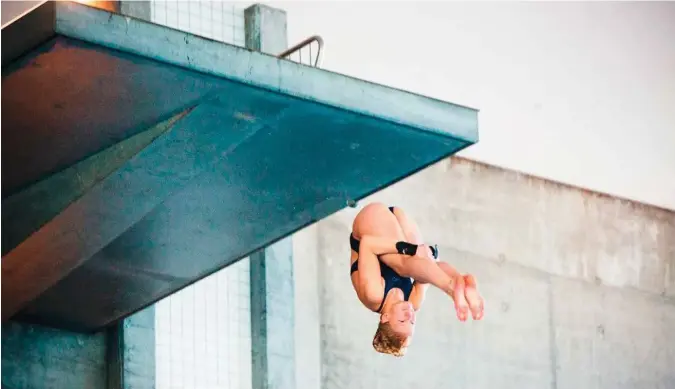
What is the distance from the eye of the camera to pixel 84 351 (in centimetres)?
905

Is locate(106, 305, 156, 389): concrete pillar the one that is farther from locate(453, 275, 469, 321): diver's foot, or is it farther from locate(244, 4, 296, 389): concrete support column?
locate(453, 275, 469, 321): diver's foot

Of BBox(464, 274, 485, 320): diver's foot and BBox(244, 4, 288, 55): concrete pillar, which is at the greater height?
BBox(244, 4, 288, 55): concrete pillar

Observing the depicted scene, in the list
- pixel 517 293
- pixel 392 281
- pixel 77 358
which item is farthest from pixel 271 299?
pixel 517 293

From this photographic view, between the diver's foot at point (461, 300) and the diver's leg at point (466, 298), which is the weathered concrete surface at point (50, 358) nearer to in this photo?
the diver's leg at point (466, 298)

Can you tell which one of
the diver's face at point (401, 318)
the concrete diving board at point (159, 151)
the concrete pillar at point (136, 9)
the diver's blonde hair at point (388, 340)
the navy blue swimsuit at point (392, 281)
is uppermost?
the concrete pillar at point (136, 9)

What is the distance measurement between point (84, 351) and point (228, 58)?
121 inches

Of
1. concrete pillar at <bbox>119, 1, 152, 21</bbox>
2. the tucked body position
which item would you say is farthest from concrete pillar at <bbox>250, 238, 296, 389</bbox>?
the tucked body position

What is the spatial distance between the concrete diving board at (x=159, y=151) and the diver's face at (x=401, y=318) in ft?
2.93

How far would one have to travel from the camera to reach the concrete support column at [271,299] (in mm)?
9531

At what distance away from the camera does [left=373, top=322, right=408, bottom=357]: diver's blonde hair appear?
7.15 meters

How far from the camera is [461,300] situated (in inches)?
244

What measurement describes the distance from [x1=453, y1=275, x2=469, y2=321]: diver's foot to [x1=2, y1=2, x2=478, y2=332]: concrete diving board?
4.04 feet

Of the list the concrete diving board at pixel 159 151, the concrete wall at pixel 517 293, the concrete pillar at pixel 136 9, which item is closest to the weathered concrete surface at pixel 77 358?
the concrete diving board at pixel 159 151

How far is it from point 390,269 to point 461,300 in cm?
107
